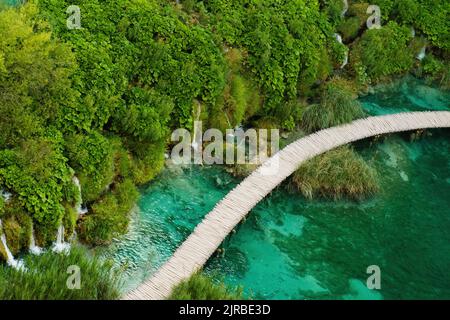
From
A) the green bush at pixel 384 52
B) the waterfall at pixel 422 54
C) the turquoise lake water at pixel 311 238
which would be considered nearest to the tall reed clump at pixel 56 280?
the turquoise lake water at pixel 311 238

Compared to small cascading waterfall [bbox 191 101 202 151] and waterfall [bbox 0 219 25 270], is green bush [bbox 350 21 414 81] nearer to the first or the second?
small cascading waterfall [bbox 191 101 202 151]

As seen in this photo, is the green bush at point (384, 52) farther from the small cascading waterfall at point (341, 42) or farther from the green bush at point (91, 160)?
the green bush at point (91, 160)


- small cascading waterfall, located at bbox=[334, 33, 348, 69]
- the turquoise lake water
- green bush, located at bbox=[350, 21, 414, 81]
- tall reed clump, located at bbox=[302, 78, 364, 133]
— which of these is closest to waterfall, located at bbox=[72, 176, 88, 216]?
the turquoise lake water

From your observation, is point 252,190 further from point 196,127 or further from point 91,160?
point 91,160

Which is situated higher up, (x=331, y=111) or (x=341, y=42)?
(x=341, y=42)

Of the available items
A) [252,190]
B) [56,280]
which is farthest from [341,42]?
[56,280]

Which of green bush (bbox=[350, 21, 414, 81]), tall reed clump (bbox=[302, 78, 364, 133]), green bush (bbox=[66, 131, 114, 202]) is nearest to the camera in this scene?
green bush (bbox=[66, 131, 114, 202])

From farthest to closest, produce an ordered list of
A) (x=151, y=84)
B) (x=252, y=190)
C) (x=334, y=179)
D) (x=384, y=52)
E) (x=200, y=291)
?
1. (x=384, y=52)
2. (x=334, y=179)
3. (x=151, y=84)
4. (x=252, y=190)
5. (x=200, y=291)

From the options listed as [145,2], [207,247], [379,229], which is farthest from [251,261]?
[145,2]
